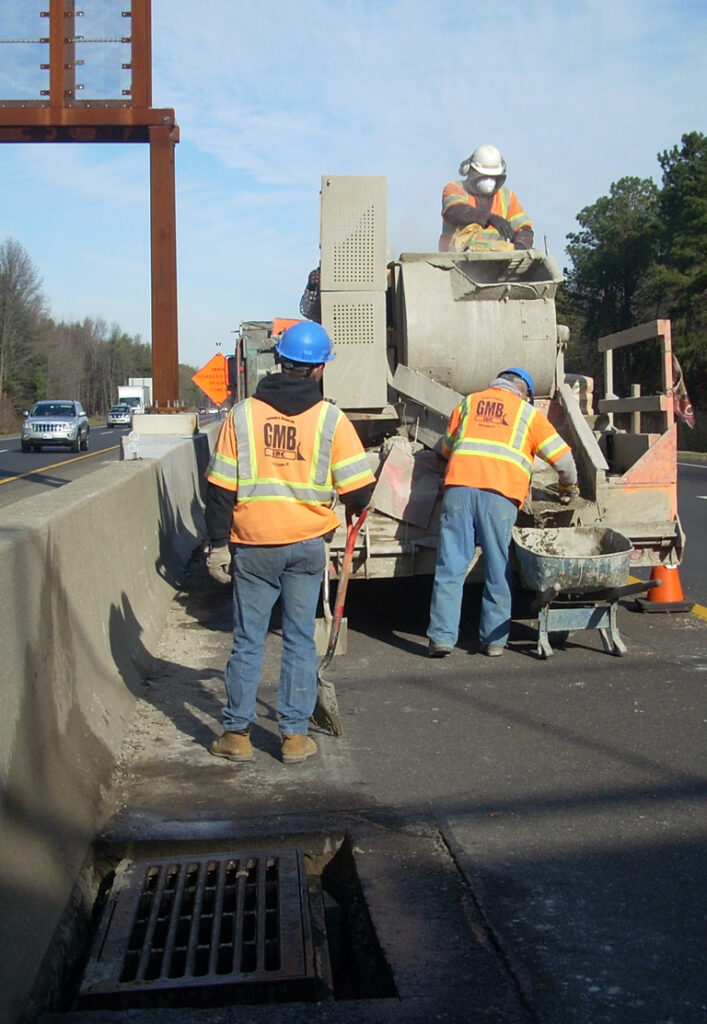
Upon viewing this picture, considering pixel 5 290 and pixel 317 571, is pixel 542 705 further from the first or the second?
pixel 5 290

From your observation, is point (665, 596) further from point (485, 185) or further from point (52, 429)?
point (52, 429)

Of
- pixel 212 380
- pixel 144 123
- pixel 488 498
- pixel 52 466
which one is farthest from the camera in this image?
pixel 52 466

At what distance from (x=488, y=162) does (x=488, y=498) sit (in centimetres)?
349

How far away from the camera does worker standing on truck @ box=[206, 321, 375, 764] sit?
5.04 metres

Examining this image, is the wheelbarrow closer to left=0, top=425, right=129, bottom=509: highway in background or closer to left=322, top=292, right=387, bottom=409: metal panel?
left=322, top=292, right=387, bottom=409: metal panel

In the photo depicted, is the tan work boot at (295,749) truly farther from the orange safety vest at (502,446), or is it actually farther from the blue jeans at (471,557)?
the orange safety vest at (502,446)

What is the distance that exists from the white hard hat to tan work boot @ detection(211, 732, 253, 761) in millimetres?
5781

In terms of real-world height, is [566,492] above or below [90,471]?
above

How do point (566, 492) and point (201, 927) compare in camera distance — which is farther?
point (566, 492)

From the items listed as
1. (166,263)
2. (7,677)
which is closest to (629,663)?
(7,677)

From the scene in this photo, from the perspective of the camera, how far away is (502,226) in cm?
900

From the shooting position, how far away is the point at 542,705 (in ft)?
19.2

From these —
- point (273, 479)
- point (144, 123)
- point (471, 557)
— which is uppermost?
point (144, 123)

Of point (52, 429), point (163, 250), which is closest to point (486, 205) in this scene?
point (163, 250)
